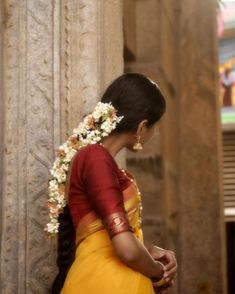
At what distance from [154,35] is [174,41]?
24.9 inches

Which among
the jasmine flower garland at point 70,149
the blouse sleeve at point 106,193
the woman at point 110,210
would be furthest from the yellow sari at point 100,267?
the jasmine flower garland at point 70,149

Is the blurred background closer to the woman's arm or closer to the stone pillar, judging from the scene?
the stone pillar

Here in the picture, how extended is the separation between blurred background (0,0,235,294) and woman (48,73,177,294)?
0.48 m

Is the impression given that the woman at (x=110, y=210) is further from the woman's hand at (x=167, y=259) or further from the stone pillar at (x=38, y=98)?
the stone pillar at (x=38, y=98)

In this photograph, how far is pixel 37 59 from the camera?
8.87 ft

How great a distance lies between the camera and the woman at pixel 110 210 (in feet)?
6.15

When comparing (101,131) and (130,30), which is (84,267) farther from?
(130,30)

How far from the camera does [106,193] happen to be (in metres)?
1.86

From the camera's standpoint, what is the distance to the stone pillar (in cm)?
262

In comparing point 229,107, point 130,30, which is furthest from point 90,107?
point 229,107

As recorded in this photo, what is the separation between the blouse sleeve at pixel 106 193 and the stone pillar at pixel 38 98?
751mm

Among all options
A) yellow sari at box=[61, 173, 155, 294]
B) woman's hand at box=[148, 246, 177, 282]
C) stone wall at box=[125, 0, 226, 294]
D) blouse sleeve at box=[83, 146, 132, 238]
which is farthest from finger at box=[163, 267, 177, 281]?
stone wall at box=[125, 0, 226, 294]

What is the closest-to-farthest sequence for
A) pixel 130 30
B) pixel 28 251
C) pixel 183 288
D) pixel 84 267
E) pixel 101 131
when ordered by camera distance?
pixel 84 267, pixel 101 131, pixel 28 251, pixel 130 30, pixel 183 288

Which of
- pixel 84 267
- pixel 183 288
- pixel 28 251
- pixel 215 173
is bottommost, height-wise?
pixel 183 288
